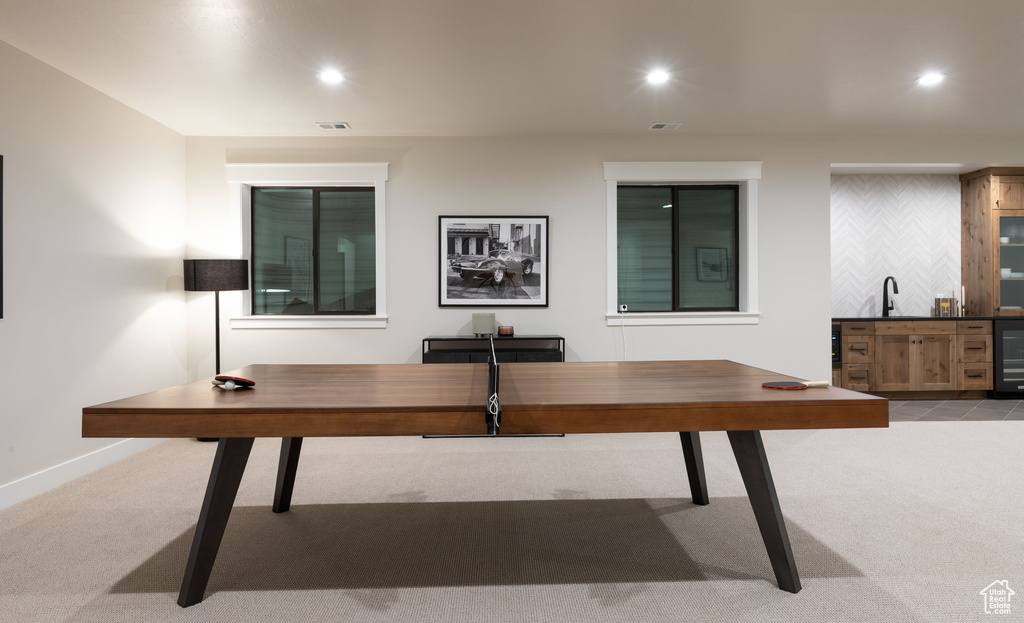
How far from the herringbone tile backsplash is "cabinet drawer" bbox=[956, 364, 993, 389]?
2.38 feet

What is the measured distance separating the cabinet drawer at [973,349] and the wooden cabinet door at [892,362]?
0.50m

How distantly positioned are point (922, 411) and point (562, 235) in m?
3.74

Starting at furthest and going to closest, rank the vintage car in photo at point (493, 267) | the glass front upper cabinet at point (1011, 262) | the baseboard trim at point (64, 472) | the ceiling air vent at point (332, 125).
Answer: the glass front upper cabinet at point (1011, 262) → the vintage car in photo at point (493, 267) → the ceiling air vent at point (332, 125) → the baseboard trim at point (64, 472)

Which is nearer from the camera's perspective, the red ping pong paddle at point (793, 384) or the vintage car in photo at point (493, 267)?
the red ping pong paddle at point (793, 384)

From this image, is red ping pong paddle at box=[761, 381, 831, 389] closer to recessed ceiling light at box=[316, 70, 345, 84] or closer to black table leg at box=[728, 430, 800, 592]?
black table leg at box=[728, 430, 800, 592]

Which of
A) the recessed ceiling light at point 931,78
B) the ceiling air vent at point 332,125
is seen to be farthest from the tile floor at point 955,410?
the ceiling air vent at point 332,125

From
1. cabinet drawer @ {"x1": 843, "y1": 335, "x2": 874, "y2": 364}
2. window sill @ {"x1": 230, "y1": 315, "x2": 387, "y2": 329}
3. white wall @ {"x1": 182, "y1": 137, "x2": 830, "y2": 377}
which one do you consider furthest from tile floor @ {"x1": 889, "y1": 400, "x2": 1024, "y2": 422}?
window sill @ {"x1": 230, "y1": 315, "x2": 387, "y2": 329}

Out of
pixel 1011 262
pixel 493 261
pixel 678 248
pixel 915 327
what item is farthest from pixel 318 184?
pixel 1011 262

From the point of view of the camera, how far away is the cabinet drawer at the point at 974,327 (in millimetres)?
5750

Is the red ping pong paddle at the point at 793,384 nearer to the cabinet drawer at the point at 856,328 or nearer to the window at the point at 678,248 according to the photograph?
the window at the point at 678,248

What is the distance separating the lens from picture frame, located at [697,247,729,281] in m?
5.48

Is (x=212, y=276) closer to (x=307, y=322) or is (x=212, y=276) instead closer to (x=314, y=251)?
(x=307, y=322)

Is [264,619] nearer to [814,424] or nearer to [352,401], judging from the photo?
[352,401]

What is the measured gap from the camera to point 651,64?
3.57 meters
